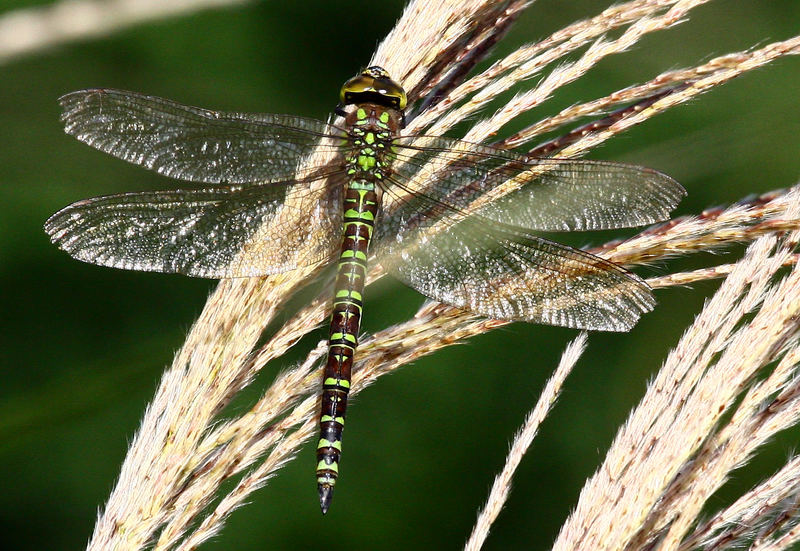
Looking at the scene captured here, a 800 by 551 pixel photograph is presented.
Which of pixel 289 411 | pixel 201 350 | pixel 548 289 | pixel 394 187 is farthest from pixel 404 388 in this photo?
pixel 201 350

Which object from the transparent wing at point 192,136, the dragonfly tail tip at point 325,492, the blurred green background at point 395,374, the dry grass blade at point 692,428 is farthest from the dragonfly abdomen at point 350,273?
the dry grass blade at point 692,428

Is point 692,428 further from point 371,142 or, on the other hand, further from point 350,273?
point 371,142

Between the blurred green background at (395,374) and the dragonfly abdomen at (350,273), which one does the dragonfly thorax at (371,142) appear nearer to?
the dragonfly abdomen at (350,273)

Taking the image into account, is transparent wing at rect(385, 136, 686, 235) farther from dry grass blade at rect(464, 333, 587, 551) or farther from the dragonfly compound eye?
dry grass blade at rect(464, 333, 587, 551)

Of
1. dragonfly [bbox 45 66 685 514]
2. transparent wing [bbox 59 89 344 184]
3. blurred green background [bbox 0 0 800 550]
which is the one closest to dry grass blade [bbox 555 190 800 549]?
dragonfly [bbox 45 66 685 514]

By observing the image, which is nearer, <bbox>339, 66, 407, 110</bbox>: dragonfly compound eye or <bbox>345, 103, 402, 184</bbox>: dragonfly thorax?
<bbox>339, 66, 407, 110</bbox>: dragonfly compound eye

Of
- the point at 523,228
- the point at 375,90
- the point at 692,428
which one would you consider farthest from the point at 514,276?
the point at 692,428
